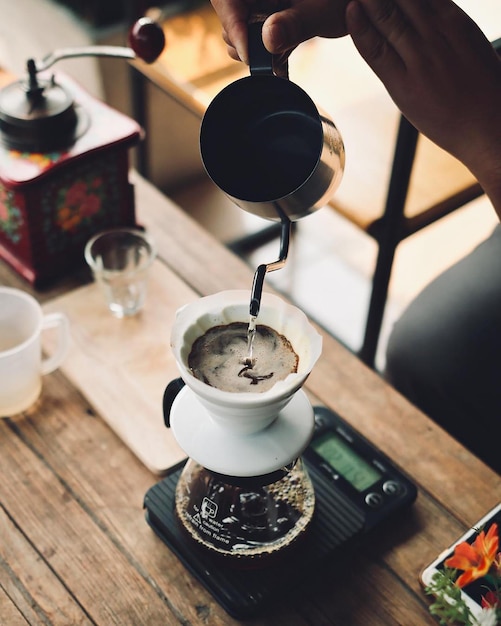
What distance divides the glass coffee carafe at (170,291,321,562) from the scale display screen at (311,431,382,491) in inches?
3.2

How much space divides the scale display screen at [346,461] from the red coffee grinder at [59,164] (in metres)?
0.55

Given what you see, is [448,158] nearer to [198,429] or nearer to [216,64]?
[216,64]

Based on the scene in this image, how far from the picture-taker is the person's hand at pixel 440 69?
0.92 meters

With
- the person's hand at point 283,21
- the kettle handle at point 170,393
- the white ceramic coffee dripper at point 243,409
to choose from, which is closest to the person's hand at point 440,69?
the person's hand at point 283,21

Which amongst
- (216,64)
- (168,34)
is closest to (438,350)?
(216,64)

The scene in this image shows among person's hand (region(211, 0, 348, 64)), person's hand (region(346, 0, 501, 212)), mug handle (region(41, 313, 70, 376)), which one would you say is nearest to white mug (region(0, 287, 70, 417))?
mug handle (region(41, 313, 70, 376))

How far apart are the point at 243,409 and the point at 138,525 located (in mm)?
313

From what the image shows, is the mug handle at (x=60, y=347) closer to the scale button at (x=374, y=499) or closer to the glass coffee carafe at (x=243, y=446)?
the glass coffee carafe at (x=243, y=446)

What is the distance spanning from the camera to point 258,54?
34.8 inches

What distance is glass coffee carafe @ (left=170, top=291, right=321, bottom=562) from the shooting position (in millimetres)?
765

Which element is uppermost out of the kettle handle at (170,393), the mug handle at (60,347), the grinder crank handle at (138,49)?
the grinder crank handle at (138,49)

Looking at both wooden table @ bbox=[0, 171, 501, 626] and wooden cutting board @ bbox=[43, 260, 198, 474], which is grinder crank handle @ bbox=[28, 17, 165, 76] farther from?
wooden table @ bbox=[0, 171, 501, 626]

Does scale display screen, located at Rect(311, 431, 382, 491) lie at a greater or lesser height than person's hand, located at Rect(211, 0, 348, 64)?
lesser

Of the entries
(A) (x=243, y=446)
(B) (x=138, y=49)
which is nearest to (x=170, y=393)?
(A) (x=243, y=446)
